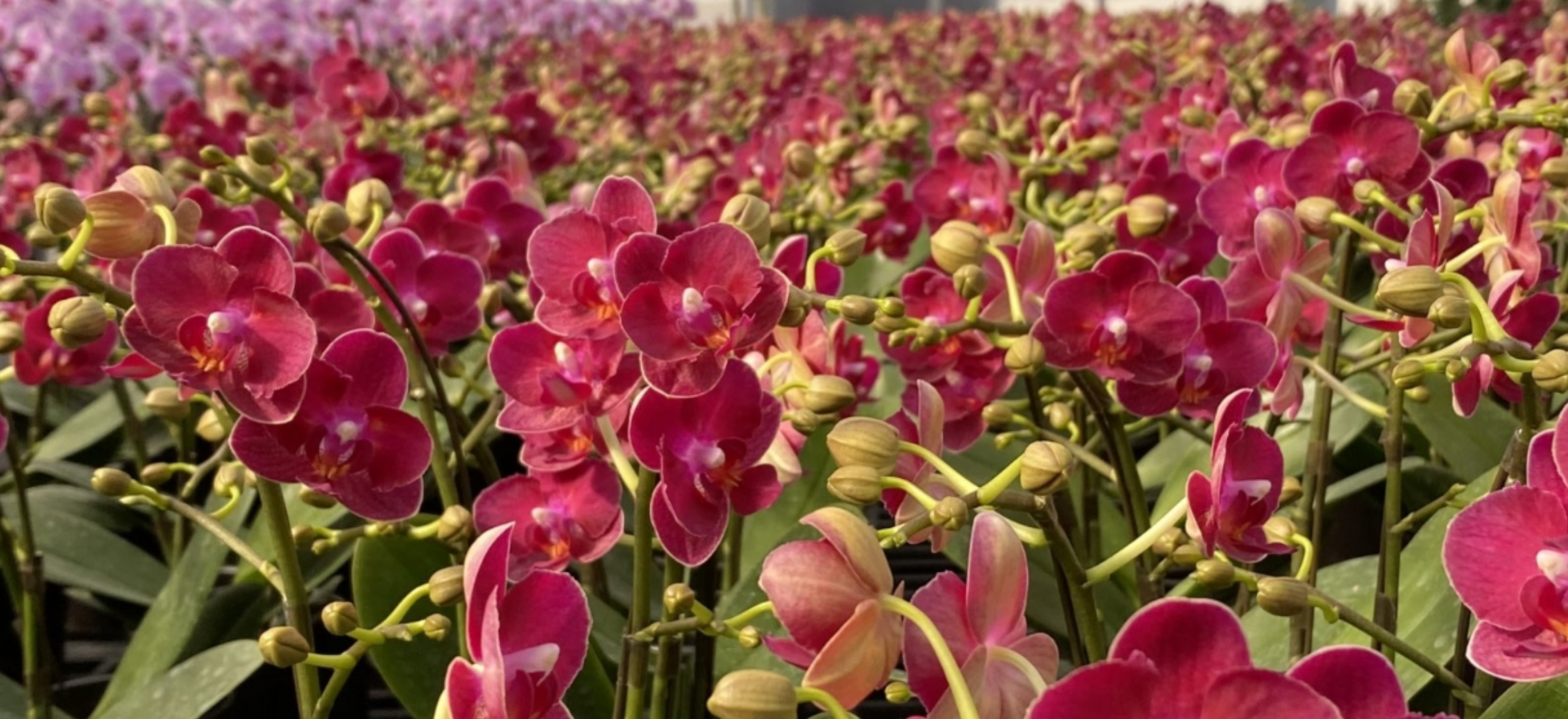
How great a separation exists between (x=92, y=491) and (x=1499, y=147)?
1236 millimetres

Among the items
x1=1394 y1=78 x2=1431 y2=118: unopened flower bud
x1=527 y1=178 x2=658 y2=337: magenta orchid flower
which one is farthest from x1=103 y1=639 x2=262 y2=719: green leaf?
x1=1394 y1=78 x2=1431 y2=118: unopened flower bud

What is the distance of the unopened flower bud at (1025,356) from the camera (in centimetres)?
53

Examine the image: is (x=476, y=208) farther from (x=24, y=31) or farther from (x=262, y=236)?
(x=24, y=31)

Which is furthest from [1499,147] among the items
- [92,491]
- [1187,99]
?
[92,491]

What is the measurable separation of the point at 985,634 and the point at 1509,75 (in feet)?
1.96

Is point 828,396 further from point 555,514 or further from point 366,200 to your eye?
point 366,200

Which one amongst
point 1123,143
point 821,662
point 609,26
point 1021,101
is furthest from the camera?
point 609,26

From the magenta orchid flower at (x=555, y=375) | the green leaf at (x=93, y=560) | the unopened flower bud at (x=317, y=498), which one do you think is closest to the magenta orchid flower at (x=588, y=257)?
the magenta orchid flower at (x=555, y=375)

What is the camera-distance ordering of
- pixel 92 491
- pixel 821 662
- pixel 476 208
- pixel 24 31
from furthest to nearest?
1. pixel 24 31
2. pixel 92 491
3. pixel 476 208
4. pixel 821 662

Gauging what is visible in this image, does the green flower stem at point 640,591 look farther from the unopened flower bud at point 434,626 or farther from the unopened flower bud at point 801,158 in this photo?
the unopened flower bud at point 801,158

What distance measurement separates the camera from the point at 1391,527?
0.60 meters

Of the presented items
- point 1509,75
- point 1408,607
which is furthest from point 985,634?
point 1509,75

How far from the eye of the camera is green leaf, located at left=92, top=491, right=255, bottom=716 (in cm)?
83

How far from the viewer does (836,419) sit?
1.70 feet
